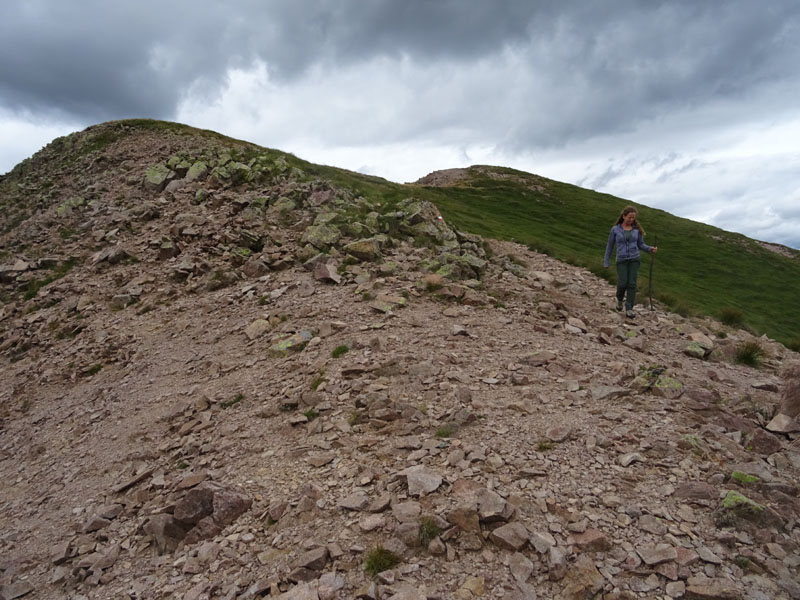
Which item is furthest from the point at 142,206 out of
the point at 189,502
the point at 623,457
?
the point at 623,457

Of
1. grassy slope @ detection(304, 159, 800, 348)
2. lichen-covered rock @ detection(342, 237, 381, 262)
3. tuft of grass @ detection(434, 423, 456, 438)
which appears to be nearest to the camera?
tuft of grass @ detection(434, 423, 456, 438)

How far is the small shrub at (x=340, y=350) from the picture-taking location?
38.8 feet

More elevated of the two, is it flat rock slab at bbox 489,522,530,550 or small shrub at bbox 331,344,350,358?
small shrub at bbox 331,344,350,358

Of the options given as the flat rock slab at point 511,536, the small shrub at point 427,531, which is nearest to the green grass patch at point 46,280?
the small shrub at point 427,531

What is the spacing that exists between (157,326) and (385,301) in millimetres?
8408

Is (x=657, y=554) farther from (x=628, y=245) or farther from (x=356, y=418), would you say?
(x=628, y=245)

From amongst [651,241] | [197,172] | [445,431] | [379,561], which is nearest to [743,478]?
[445,431]

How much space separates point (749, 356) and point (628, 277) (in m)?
4.38

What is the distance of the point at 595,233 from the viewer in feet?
162

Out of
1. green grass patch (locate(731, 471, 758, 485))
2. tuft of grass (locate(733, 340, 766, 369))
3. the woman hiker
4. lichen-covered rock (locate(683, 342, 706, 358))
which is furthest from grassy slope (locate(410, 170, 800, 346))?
green grass patch (locate(731, 471, 758, 485))

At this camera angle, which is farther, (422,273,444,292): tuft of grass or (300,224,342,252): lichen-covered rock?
(300,224,342,252): lichen-covered rock

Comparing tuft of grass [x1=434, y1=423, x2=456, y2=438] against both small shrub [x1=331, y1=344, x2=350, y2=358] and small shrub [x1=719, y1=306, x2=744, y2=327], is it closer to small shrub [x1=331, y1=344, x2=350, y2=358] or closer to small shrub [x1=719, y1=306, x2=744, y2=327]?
small shrub [x1=331, y1=344, x2=350, y2=358]

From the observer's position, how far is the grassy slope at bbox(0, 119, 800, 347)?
93.3ft

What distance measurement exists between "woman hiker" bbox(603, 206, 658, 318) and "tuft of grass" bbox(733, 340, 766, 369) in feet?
11.6
